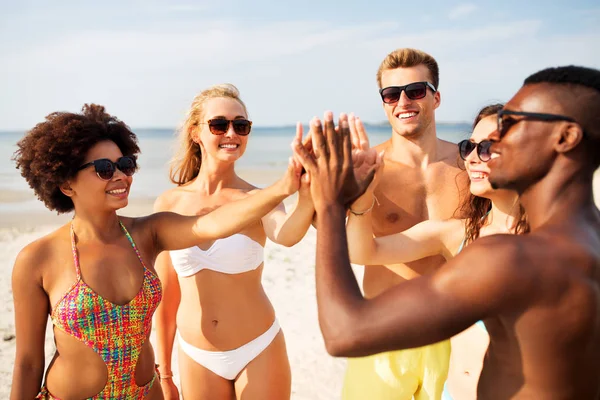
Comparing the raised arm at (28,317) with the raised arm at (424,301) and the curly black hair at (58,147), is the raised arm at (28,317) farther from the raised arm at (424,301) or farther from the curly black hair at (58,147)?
the raised arm at (424,301)

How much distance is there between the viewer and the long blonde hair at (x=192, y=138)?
4266 mm

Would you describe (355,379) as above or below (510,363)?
below


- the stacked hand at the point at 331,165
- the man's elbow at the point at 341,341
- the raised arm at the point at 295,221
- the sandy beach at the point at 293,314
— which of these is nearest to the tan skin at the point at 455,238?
the raised arm at the point at 295,221

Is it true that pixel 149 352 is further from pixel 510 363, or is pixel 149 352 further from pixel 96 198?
pixel 510 363

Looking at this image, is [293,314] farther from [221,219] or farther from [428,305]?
[428,305]

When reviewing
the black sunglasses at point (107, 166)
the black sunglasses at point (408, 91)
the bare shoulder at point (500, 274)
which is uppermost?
the black sunglasses at point (408, 91)

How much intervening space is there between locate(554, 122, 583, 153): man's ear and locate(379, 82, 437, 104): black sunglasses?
2.29 m

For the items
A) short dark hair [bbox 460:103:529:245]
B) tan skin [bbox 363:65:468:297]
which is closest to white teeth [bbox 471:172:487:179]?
short dark hair [bbox 460:103:529:245]

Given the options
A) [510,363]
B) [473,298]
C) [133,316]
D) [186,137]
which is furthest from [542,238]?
[186,137]

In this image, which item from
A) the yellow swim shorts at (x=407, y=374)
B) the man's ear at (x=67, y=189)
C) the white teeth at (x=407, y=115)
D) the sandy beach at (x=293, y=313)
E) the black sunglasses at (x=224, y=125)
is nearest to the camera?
the man's ear at (x=67, y=189)

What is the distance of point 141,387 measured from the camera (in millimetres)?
3197

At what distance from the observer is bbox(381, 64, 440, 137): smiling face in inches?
169

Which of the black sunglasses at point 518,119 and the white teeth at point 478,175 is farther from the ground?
the black sunglasses at point 518,119

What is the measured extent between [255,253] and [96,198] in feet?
3.72
